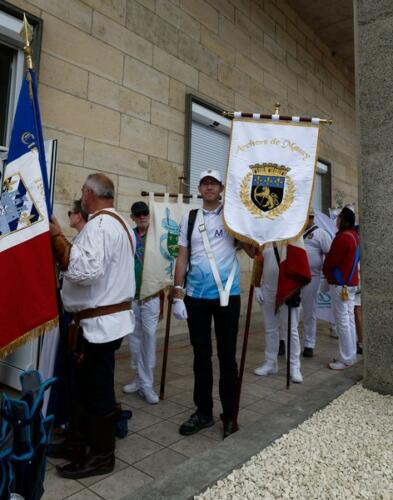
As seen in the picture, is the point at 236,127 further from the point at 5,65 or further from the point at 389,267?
the point at 5,65

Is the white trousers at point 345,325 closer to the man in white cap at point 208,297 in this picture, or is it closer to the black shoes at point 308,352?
the black shoes at point 308,352

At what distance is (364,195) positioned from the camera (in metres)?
3.84

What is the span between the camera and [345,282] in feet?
16.0

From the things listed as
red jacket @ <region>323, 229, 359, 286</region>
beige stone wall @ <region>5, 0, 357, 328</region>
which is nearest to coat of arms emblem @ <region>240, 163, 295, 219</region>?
red jacket @ <region>323, 229, 359, 286</region>

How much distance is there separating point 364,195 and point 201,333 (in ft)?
6.81

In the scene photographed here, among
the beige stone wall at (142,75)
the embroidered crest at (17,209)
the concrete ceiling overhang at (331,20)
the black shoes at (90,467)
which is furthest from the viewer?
the concrete ceiling overhang at (331,20)

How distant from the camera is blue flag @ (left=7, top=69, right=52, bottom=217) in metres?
2.27

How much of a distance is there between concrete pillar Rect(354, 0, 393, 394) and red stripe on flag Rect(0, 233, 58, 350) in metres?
2.90

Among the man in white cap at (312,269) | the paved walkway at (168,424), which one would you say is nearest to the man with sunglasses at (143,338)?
the paved walkway at (168,424)

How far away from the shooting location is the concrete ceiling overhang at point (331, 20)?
367 inches

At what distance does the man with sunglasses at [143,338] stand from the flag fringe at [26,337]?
5.05 feet

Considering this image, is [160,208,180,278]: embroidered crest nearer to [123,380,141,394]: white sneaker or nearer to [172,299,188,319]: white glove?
[172,299,188,319]: white glove

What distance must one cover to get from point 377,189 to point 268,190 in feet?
3.97

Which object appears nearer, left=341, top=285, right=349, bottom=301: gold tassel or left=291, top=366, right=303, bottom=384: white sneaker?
left=291, top=366, right=303, bottom=384: white sneaker
